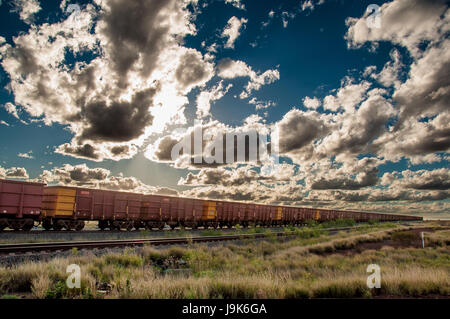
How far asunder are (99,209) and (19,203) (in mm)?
5580

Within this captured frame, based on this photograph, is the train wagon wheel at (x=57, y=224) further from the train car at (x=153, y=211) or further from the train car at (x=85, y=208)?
the train car at (x=153, y=211)

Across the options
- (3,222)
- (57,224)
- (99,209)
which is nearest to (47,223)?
(57,224)

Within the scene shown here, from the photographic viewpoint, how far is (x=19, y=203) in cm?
1708

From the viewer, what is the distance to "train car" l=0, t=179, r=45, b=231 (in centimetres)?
1653

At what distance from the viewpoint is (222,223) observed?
3688 cm

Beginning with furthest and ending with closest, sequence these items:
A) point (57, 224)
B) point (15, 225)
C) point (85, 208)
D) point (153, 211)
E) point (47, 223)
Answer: point (153, 211) < point (85, 208) < point (47, 223) < point (57, 224) < point (15, 225)

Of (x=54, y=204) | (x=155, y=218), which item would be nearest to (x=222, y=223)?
(x=155, y=218)

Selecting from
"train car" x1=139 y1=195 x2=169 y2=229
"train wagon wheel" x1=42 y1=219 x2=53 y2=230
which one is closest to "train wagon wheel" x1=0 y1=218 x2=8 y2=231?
"train wagon wheel" x1=42 y1=219 x2=53 y2=230

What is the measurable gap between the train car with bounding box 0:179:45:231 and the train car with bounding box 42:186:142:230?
47.7 inches

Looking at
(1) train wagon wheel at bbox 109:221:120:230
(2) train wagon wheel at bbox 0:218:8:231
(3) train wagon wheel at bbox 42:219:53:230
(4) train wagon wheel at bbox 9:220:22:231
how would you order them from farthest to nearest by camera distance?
1. (1) train wagon wheel at bbox 109:221:120:230
2. (3) train wagon wheel at bbox 42:219:53:230
3. (4) train wagon wheel at bbox 9:220:22:231
4. (2) train wagon wheel at bbox 0:218:8:231

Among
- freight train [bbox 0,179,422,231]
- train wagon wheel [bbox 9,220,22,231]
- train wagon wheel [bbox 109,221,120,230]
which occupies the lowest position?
train wagon wheel [bbox 109,221,120,230]

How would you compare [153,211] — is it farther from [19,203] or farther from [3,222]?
[3,222]

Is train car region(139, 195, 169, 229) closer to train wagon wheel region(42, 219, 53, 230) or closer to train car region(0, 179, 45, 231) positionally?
train wagon wheel region(42, 219, 53, 230)
